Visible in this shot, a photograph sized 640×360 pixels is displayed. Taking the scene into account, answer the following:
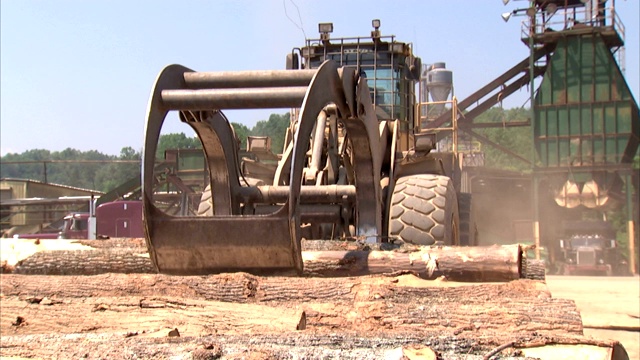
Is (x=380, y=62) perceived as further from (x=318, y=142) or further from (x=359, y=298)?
(x=359, y=298)

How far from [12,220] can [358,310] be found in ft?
92.9

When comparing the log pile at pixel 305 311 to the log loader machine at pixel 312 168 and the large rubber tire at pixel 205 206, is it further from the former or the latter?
the large rubber tire at pixel 205 206

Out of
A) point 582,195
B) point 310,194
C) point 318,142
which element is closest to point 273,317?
point 310,194

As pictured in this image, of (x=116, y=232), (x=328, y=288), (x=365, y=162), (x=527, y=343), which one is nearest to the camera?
(x=527, y=343)

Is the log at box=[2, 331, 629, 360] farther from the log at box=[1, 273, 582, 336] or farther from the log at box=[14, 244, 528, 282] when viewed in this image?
the log at box=[14, 244, 528, 282]

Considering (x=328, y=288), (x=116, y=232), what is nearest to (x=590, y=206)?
(x=116, y=232)

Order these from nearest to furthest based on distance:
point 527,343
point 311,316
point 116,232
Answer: point 527,343
point 311,316
point 116,232

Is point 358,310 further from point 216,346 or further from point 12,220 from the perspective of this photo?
point 12,220

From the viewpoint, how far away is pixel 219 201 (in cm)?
799

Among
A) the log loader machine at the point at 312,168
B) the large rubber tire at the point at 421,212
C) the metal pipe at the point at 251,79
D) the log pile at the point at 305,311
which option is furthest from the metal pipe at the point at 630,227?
the metal pipe at the point at 251,79

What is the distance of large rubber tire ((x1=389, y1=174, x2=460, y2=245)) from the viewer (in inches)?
317

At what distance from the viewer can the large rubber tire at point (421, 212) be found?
806 cm

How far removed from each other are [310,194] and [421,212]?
3.79 feet

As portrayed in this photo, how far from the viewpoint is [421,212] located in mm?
8141
